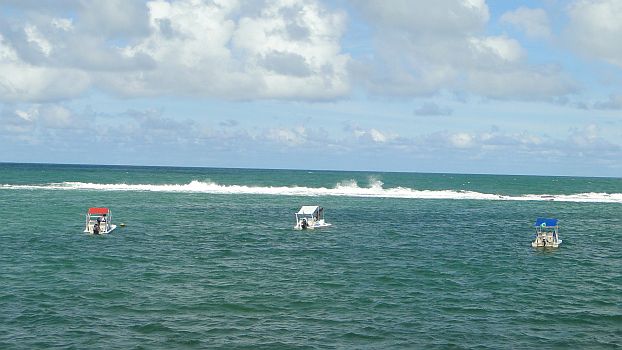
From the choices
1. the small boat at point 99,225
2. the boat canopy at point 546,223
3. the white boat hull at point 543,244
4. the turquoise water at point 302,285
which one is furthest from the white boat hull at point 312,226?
the boat canopy at point 546,223

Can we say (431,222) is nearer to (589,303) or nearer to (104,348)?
(589,303)

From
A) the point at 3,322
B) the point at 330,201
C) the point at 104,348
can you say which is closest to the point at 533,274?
the point at 104,348

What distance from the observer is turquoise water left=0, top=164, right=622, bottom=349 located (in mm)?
27266

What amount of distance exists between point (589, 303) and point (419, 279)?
33.2 ft

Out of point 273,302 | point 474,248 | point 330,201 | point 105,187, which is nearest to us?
point 273,302

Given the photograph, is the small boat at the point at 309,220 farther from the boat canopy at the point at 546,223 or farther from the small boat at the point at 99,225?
the boat canopy at the point at 546,223

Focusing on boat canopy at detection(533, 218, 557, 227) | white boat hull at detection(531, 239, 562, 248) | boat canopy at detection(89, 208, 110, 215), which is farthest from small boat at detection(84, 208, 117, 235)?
boat canopy at detection(533, 218, 557, 227)

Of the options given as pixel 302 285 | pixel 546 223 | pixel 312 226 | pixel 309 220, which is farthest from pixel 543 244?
pixel 302 285

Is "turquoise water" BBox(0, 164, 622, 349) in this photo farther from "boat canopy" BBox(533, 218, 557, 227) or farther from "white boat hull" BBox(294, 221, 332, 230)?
"boat canopy" BBox(533, 218, 557, 227)

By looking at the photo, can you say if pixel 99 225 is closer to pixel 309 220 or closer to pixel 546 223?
pixel 309 220

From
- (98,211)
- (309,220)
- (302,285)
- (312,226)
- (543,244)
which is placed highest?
(98,211)

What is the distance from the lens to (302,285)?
37000 millimetres

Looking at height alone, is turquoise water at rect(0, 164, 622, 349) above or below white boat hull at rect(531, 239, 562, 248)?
below

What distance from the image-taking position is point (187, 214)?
7800 cm
